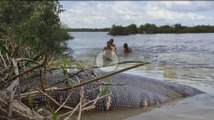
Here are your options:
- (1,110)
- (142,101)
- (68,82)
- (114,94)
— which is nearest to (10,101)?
(1,110)

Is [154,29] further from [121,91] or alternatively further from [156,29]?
[121,91]

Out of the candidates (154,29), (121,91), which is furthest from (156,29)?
(121,91)

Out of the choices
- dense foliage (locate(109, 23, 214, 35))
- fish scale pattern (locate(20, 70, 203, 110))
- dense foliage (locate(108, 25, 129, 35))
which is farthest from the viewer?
dense foliage (locate(108, 25, 129, 35))

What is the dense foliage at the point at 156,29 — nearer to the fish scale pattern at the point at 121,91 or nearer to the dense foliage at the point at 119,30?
the dense foliage at the point at 119,30

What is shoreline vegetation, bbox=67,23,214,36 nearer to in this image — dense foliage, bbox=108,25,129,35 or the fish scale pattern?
dense foliage, bbox=108,25,129,35

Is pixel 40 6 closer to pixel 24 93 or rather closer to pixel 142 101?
pixel 142 101

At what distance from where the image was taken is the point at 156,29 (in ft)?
233

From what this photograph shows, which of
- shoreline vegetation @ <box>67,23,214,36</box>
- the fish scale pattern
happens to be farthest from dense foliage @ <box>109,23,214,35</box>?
the fish scale pattern

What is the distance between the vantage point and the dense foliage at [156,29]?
65.5 metres

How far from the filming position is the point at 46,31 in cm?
1753

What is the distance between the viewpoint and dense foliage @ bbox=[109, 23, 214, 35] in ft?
215

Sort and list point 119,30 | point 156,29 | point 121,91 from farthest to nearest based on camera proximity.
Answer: point 156,29
point 119,30
point 121,91

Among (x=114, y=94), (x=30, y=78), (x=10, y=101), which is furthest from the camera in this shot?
(x=114, y=94)

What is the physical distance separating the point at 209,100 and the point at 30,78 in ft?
12.5
